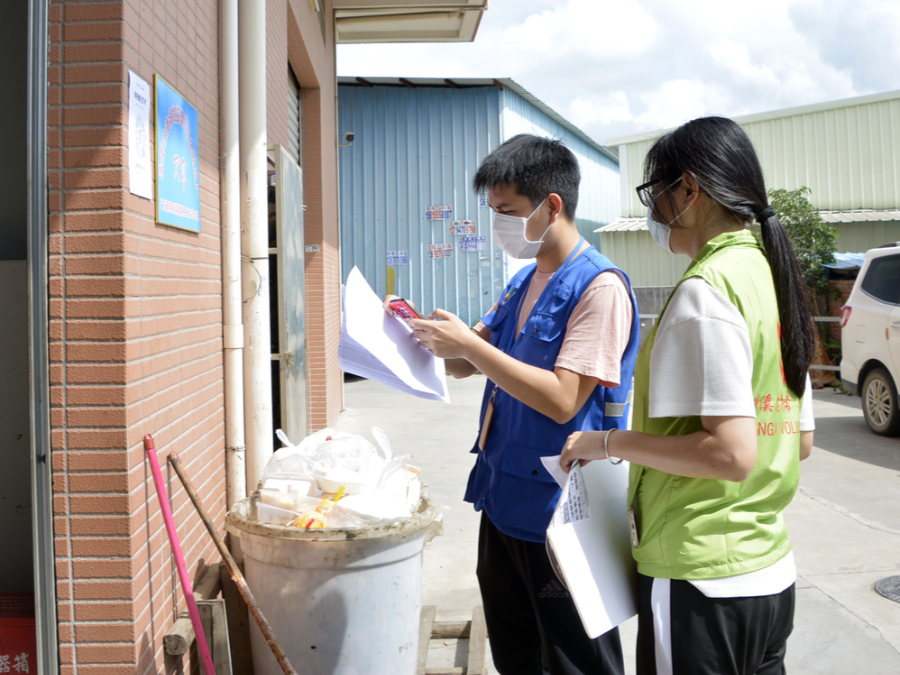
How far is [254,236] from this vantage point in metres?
3.53

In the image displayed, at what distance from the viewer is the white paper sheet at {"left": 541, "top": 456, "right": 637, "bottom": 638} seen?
1575mm

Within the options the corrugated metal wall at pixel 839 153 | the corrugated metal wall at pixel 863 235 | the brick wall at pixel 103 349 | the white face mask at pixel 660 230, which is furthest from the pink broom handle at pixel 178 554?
the corrugated metal wall at pixel 839 153

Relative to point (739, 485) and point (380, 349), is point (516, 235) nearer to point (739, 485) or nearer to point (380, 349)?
Result: point (380, 349)

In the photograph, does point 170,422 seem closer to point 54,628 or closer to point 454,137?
point 54,628

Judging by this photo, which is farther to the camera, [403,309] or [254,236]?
[254,236]

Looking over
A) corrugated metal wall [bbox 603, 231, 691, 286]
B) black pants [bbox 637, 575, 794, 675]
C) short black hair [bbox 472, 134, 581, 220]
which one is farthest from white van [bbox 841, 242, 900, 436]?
corrugated metal wall [bbox 603, 231, 691, 286]

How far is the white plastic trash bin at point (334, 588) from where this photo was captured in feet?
8.18

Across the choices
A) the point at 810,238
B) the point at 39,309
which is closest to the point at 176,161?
the point at 39,309

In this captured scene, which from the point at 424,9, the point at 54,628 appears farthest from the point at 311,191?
the point at 54,628

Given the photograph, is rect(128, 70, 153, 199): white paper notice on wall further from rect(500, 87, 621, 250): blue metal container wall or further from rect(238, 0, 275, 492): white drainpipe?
rect(500, 87, 621, 250): blue metal container wall

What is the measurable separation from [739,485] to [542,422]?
691 mm

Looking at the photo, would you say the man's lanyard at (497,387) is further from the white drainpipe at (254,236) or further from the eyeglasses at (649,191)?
the white drainpipe at (254,236)

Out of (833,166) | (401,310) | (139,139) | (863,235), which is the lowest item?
(401,310)

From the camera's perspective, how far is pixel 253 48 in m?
3.61
